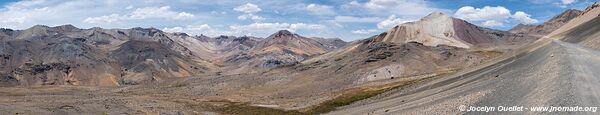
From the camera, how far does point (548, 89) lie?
119 ft

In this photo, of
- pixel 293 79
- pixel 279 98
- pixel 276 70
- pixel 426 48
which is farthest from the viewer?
pixel 276 70

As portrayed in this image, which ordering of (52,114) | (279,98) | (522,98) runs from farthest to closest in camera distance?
(279,98), (52,114), (522,98)

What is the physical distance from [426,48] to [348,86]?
54493 mm

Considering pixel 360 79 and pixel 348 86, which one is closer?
pixel 348 86

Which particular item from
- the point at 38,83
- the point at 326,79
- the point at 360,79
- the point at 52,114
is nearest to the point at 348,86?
the point at 360,79

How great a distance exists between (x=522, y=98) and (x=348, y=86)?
3342 inches

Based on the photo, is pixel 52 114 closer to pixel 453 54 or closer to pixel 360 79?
pixel 360 79

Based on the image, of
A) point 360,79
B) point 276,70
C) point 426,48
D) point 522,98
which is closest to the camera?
point 522,98

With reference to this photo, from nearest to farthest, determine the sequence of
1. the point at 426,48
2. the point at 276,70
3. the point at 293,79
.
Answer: the point at 293,79 → the point at 426,48 → the point at 276,70

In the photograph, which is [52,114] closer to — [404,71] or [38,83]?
[404,71]

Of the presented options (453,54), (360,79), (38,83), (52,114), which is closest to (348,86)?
(360,79)

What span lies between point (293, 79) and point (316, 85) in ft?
66.8

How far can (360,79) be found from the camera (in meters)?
129

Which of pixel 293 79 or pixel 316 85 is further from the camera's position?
pixel 293 79
